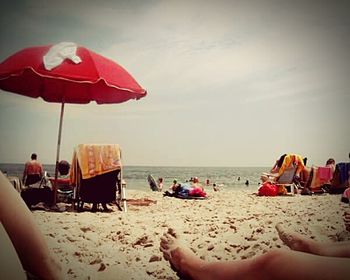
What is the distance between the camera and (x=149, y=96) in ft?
6.47

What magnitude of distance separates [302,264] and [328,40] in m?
1.08

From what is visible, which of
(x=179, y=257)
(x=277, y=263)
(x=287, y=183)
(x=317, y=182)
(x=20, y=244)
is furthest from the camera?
(x=287, y=183)

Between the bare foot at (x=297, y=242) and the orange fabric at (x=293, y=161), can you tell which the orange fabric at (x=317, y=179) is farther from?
the bare foot at (x=297, y=242)

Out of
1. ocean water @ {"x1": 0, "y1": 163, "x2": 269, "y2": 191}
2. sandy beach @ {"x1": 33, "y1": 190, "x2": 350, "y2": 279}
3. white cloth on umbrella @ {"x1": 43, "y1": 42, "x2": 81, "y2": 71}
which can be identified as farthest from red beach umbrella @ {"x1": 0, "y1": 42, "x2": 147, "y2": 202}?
Result: sandy beach @ {"x1": 33, "y1": 190, "x2": 350, "y2": 279}

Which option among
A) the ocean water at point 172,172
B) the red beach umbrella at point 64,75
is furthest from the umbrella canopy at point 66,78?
the ocean water at point 172,172

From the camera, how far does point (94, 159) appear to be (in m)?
2.15

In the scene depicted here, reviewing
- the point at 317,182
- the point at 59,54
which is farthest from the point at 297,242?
the point at 59,54

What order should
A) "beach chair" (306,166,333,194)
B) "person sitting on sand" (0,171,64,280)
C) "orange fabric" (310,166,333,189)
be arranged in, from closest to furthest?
"person sitting on sand" (0,171,64,280) → "orange fabric" (310,166,333,189) → "beach chair" (306,166,333,194)

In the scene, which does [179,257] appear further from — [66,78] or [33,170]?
[66,78]

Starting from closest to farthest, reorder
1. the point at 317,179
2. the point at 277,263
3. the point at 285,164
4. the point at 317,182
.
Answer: the point at 277,263 < the point at 285,164 < the point at 317,182 < the point at 317,179

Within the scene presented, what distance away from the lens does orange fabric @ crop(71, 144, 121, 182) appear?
202 cm

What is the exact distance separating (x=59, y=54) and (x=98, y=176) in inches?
30.7

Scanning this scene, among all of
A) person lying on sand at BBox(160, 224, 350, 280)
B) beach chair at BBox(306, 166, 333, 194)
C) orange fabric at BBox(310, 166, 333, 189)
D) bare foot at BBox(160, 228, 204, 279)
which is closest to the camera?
person lying on sand at BBox(160, 224, 350, 280)

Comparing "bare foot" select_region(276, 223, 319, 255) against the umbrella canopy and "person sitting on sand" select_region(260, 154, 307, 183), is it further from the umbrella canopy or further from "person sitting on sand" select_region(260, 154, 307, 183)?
the umbrella canopy
